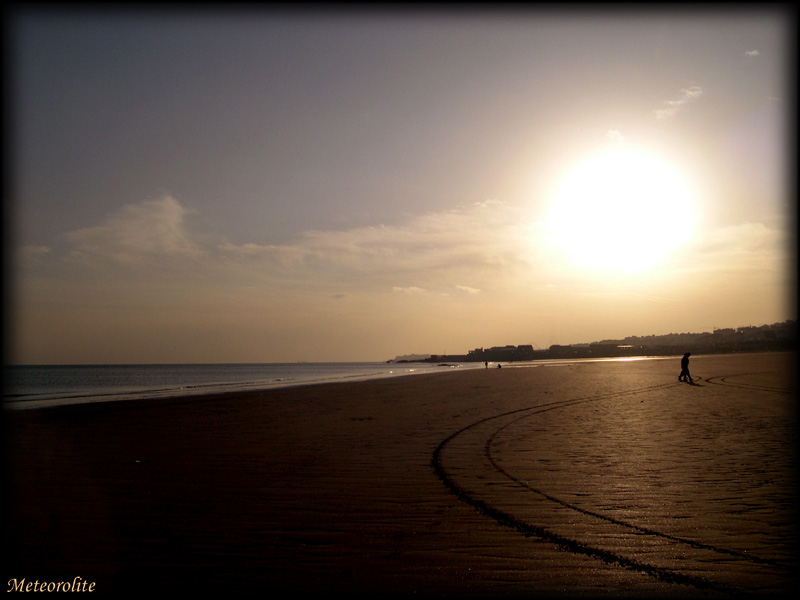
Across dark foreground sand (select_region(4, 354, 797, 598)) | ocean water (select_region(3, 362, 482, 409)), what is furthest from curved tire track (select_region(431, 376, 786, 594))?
ocean water (select_region(3, 362, 482, 409))

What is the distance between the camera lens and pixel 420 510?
659 centimetres

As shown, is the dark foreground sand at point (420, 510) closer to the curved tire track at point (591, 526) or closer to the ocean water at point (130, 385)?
the curved tire track at point (591, 526)

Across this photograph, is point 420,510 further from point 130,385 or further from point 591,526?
point 130,385

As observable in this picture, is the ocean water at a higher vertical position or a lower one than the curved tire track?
lower

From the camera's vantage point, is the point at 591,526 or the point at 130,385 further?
the point at 130,385

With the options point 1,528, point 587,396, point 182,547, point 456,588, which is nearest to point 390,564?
point 456,588

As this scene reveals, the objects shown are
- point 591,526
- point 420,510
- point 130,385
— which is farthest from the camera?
point 130,385

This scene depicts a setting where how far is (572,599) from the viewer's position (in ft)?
14.2

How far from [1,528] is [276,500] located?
2990mm

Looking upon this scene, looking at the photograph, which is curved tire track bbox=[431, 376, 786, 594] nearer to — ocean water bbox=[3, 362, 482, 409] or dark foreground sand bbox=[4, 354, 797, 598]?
dark foreground sand bbox=[4, 354, 797, 598]

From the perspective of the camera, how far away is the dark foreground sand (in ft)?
15.4

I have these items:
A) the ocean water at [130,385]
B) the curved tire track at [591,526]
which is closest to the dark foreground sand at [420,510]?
the curved tire track at [591,526]

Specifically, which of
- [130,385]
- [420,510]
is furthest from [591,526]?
[130,385]

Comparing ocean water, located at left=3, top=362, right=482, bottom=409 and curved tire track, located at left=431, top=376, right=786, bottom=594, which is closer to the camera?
curved tire track, located at left=431, top=376, right=786, bottom=594
